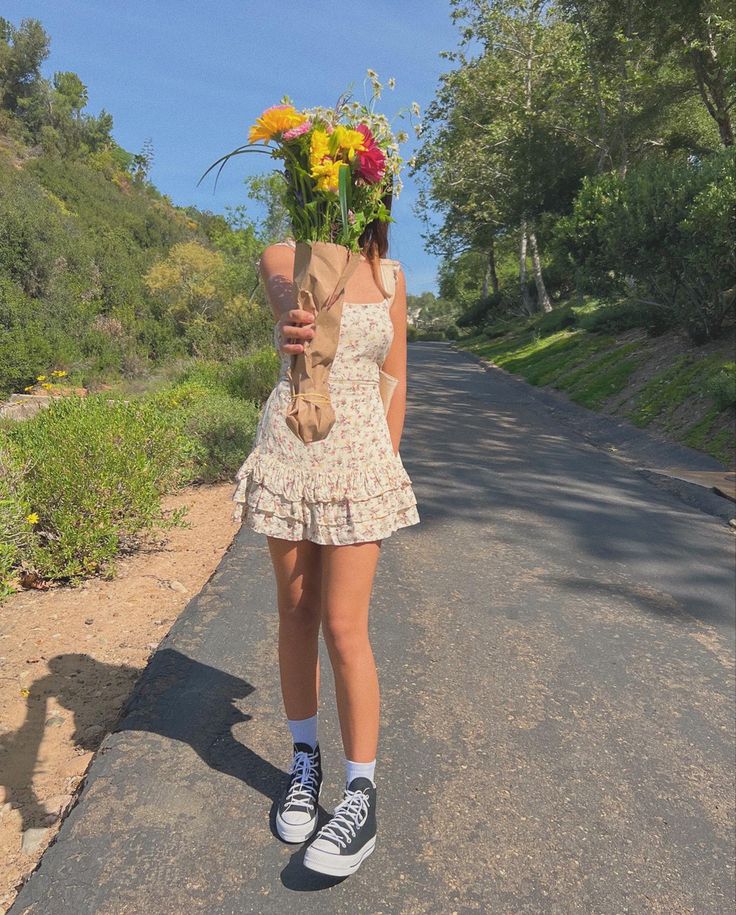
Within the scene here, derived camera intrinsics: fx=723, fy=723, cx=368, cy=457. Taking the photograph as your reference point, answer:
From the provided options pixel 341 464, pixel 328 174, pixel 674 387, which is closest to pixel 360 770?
pixel 341 464

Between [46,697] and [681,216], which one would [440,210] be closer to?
[681,216]

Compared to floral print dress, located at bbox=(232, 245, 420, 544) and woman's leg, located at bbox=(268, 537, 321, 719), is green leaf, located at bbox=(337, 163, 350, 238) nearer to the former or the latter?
floral print dress, located at bbox=(232, 245, 420, 544)

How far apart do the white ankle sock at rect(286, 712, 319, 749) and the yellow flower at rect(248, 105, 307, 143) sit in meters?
1.83

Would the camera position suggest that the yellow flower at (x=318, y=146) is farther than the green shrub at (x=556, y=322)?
No

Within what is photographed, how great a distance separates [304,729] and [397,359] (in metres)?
1.25

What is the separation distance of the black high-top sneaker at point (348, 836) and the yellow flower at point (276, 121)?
6.35 feet

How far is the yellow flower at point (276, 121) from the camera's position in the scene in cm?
206

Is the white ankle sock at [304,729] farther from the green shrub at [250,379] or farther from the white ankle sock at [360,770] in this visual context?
the green shrub at [250,379]

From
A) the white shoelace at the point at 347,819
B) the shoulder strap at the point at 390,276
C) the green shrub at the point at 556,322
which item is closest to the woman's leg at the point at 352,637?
the white shoelace at the point at 347,819

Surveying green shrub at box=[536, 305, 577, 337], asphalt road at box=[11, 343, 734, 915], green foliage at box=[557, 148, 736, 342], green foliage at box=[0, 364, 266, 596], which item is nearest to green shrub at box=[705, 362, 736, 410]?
green foliage at box=[557, 148, 736, 342]

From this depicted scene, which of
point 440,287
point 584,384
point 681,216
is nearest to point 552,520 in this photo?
point 681,216

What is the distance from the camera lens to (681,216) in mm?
12500

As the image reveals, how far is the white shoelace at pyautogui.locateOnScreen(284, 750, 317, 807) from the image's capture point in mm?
2283

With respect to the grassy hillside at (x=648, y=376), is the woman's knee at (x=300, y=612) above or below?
above
